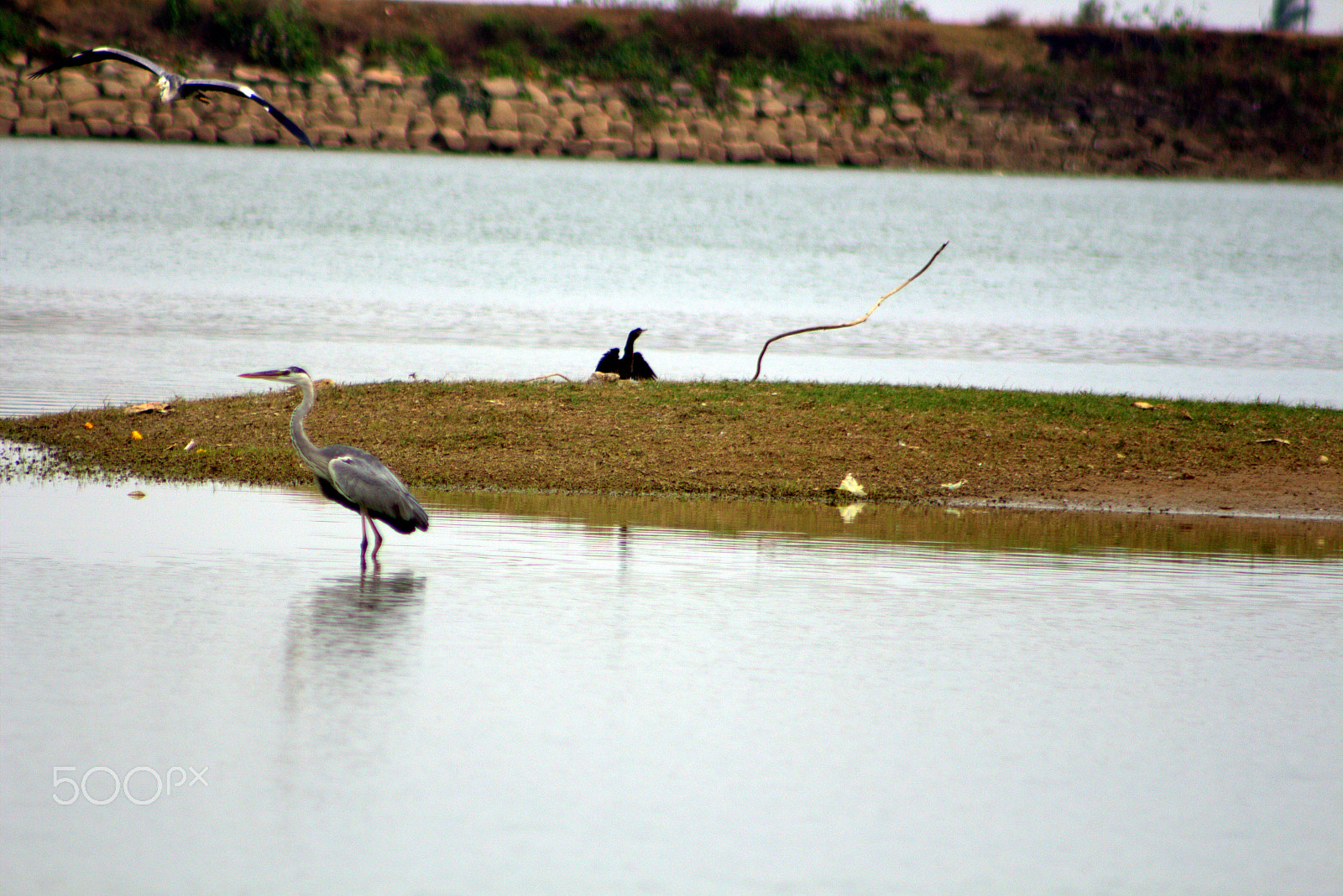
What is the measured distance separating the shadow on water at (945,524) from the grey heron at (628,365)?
13.0ft

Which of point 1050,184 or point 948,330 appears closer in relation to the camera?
point 948,330

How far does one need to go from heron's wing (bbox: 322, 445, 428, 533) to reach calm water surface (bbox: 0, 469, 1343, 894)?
0.32 m

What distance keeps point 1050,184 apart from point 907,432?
6958 cm

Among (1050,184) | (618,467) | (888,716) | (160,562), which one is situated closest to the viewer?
(888,716)

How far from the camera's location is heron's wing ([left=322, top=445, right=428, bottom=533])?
1103 centimetres

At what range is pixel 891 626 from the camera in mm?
9789

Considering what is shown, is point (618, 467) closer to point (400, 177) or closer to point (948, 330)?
point (948, 330)

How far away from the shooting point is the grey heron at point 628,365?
58.4ft

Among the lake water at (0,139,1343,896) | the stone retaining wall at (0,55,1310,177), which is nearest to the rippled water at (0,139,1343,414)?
the stone retaining wall at (0,55,1310,177)

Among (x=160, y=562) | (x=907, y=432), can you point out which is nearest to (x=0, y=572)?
(x=160, y=562)

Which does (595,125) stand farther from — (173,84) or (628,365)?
(173,84)

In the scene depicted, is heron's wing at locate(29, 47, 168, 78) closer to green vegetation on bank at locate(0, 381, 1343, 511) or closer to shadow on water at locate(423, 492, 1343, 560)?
green vegetation on bank at locate(0, 381, 1343, 511)

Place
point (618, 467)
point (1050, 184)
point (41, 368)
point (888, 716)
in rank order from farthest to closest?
point (1050, 184)
point (41, 368)
point (618, 467)
point (888, 716)

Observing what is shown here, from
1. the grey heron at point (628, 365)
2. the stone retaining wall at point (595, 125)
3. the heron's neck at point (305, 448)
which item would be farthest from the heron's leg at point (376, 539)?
the stone retaining wall at point (595, 125)
